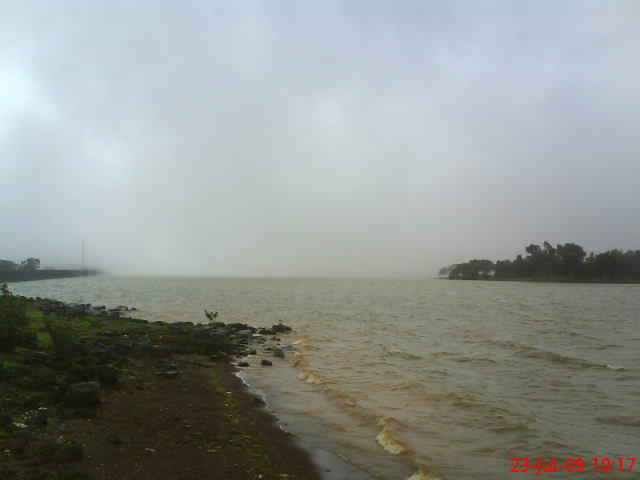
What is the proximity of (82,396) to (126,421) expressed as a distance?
1576mm

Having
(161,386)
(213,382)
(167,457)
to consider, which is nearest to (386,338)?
(213,382)

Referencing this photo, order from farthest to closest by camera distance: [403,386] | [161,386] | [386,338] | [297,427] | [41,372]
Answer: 1. [386,338]
2. [403,386]
3. [161,386]
4. [41,372]
5. [297,427]

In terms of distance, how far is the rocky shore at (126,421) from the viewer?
26.8 ft

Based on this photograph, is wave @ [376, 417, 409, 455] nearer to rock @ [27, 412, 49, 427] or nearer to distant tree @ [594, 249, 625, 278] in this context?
rock @ [27, 412, 49, 427]

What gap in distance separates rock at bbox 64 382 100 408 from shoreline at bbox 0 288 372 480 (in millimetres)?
80

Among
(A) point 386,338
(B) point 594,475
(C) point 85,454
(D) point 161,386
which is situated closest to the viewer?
(C) point 85,454

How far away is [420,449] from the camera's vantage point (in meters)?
11.2

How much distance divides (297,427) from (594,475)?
7247mm

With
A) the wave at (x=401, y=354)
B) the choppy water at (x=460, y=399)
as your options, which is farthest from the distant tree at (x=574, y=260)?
the wave at (x=401, y=354)

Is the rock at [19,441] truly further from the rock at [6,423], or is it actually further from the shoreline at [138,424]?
the rock at [6,423]

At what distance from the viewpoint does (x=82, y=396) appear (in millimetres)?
11391

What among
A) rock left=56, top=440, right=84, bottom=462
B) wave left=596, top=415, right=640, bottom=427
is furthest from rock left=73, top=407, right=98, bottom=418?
wave left=596, top=415, right=640, bottom=427

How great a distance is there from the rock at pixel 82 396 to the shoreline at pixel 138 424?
0.08 meters

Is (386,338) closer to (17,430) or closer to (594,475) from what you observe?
(594,475)
